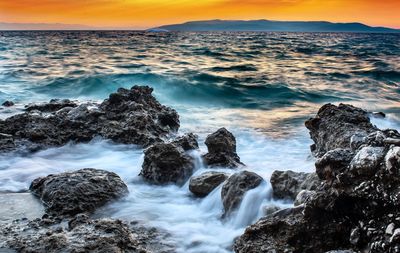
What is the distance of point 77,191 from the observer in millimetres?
5051

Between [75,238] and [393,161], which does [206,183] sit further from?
[393,161]

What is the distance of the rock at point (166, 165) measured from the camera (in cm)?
613

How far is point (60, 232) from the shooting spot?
388 centimetres

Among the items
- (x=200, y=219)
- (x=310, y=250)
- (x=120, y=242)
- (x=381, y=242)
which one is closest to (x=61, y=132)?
(x=200, y=219)

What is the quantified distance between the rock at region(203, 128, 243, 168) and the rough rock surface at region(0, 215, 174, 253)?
2.26m

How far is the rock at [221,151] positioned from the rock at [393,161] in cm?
364

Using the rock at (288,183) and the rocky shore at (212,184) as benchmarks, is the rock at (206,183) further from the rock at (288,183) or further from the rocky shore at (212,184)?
the rock at (288,183)

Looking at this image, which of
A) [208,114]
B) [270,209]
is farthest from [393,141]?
[208,114]

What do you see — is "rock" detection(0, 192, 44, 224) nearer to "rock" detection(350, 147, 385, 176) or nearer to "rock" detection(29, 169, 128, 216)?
"rock" detection(29, 169, 128, 216)

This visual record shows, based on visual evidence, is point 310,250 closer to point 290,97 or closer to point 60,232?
point 60,232

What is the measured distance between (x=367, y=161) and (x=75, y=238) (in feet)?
7.99

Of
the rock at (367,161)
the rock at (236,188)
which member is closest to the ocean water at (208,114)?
the rock at (236,188)

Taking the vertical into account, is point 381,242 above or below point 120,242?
above

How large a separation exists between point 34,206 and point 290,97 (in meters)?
12.8
